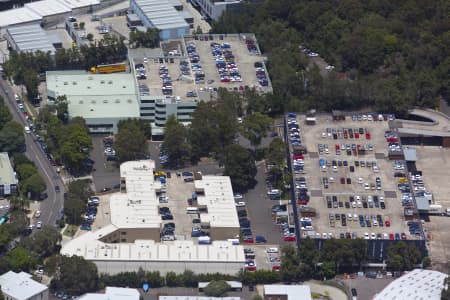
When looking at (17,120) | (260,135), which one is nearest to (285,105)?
(260,135)

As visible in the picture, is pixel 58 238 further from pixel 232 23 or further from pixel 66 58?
pixel 232 23

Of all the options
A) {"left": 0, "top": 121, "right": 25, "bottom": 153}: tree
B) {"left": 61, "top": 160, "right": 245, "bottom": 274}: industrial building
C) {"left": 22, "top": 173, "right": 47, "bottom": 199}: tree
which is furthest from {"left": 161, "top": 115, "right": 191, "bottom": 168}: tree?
{"left": 0, "top": 121, "right": 25, "bottom": 153}: tree

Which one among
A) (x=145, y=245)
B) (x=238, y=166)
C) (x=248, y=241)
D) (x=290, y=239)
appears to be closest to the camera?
(x=145, y=245)

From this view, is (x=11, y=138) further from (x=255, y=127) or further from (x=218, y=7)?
(x=218, y=7)

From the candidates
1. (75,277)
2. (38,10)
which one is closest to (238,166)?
(75,277)

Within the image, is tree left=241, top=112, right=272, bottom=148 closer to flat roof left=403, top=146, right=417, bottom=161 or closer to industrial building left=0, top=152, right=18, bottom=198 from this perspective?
flat roof left=403, top=146, right=417, bottom=161
